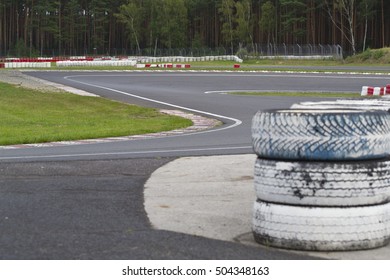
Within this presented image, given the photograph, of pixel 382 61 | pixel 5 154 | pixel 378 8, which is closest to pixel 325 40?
pixel 378 8

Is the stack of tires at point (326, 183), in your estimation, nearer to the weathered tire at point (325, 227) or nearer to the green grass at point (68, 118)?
the weathered tire at point (325, 227)

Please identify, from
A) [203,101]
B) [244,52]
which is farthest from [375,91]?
[244,52]

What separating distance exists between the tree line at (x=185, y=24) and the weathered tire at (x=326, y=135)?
73.6 metres

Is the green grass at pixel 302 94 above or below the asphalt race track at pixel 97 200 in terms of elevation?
above

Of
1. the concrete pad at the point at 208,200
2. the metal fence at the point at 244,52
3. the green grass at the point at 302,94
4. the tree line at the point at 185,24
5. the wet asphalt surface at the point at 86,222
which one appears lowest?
the concrete pad at the point at 208,200

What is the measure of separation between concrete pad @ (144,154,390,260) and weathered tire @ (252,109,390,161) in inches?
26.6

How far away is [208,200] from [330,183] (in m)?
2.36

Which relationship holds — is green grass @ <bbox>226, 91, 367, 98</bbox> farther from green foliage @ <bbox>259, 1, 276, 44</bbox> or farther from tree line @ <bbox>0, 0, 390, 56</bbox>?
green foliage @ <bbox>259, 1, 276, 44</bbox>

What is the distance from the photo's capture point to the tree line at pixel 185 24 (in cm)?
9138

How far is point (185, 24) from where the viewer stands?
119312 millimetres

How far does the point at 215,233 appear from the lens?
19.6 feet

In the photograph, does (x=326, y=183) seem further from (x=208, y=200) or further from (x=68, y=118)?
(x=68, y=118)

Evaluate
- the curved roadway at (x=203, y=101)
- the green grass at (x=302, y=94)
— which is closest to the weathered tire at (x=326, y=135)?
the curved roadway at (x=203, y=101)

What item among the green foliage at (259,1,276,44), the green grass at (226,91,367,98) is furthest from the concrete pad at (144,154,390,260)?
the green foliage at (259,1,276,44)
